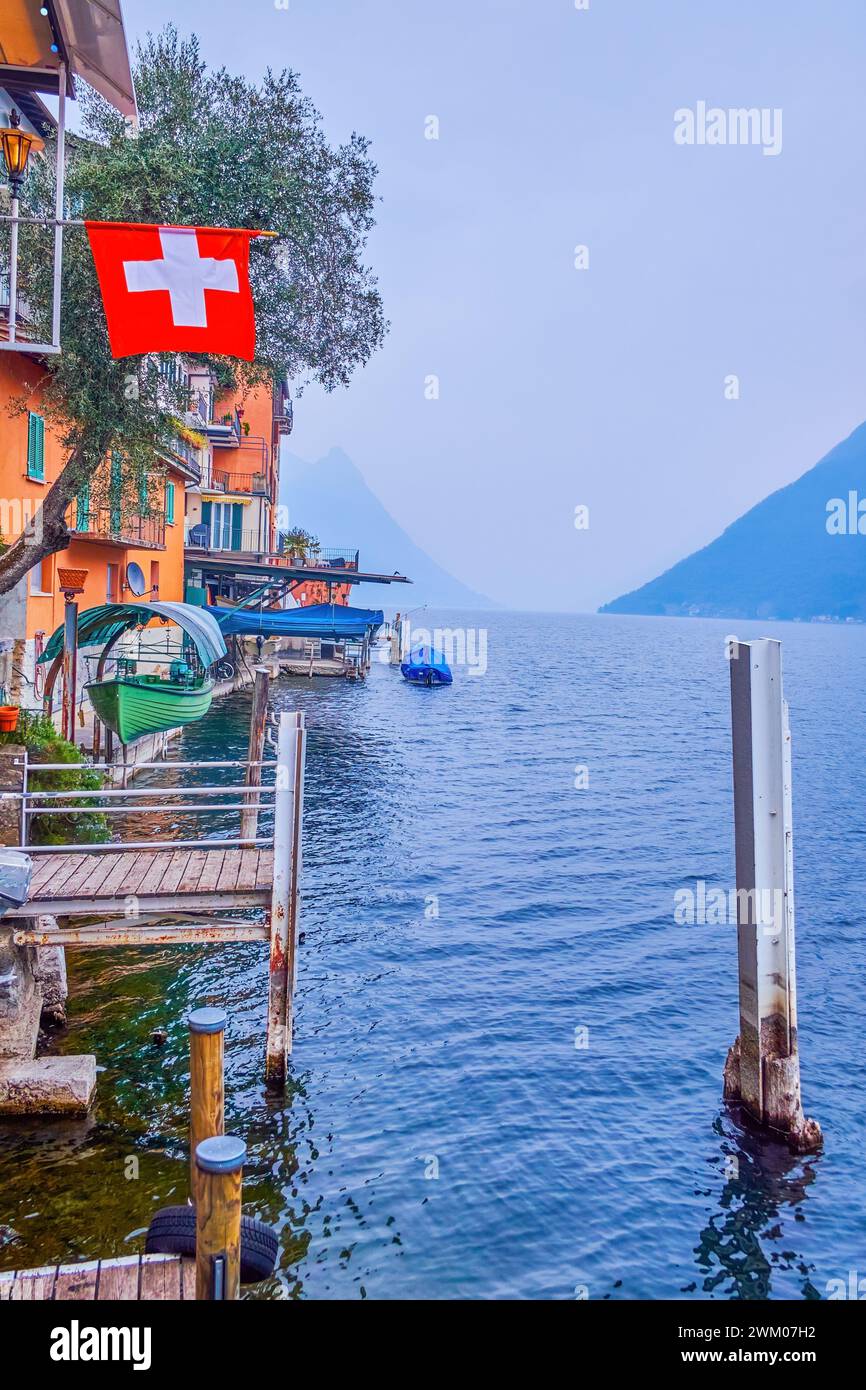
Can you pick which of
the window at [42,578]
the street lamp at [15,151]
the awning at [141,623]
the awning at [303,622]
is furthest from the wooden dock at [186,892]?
the awning at [303,622]

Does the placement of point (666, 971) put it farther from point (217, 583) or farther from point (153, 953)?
point (217, 583)

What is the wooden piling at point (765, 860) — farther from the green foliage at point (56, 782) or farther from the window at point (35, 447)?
the window at point (35, 447)

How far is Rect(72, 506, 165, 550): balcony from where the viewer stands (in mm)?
27066

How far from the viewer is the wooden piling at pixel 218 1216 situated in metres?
5.19

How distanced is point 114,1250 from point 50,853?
16.6 ft

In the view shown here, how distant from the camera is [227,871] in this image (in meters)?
10.9

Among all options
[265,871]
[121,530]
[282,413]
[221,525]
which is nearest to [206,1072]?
[265,871]

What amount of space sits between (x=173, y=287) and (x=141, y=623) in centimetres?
1578

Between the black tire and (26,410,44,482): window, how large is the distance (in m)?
19.6

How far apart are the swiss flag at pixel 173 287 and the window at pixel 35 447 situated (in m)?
12.1

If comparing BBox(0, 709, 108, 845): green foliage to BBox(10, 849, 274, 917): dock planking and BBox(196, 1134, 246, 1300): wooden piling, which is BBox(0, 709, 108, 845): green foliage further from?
BBox(196, 1134, 246, 1300): wooden piling

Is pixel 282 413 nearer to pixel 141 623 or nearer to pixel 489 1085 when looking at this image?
pixel 141 623

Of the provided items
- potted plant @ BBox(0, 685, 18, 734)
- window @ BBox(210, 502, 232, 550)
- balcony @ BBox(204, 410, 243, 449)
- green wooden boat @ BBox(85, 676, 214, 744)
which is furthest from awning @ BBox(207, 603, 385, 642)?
potted plant @ BBox(0, 685, 18, 734)

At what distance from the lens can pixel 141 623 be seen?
26.6 metres
